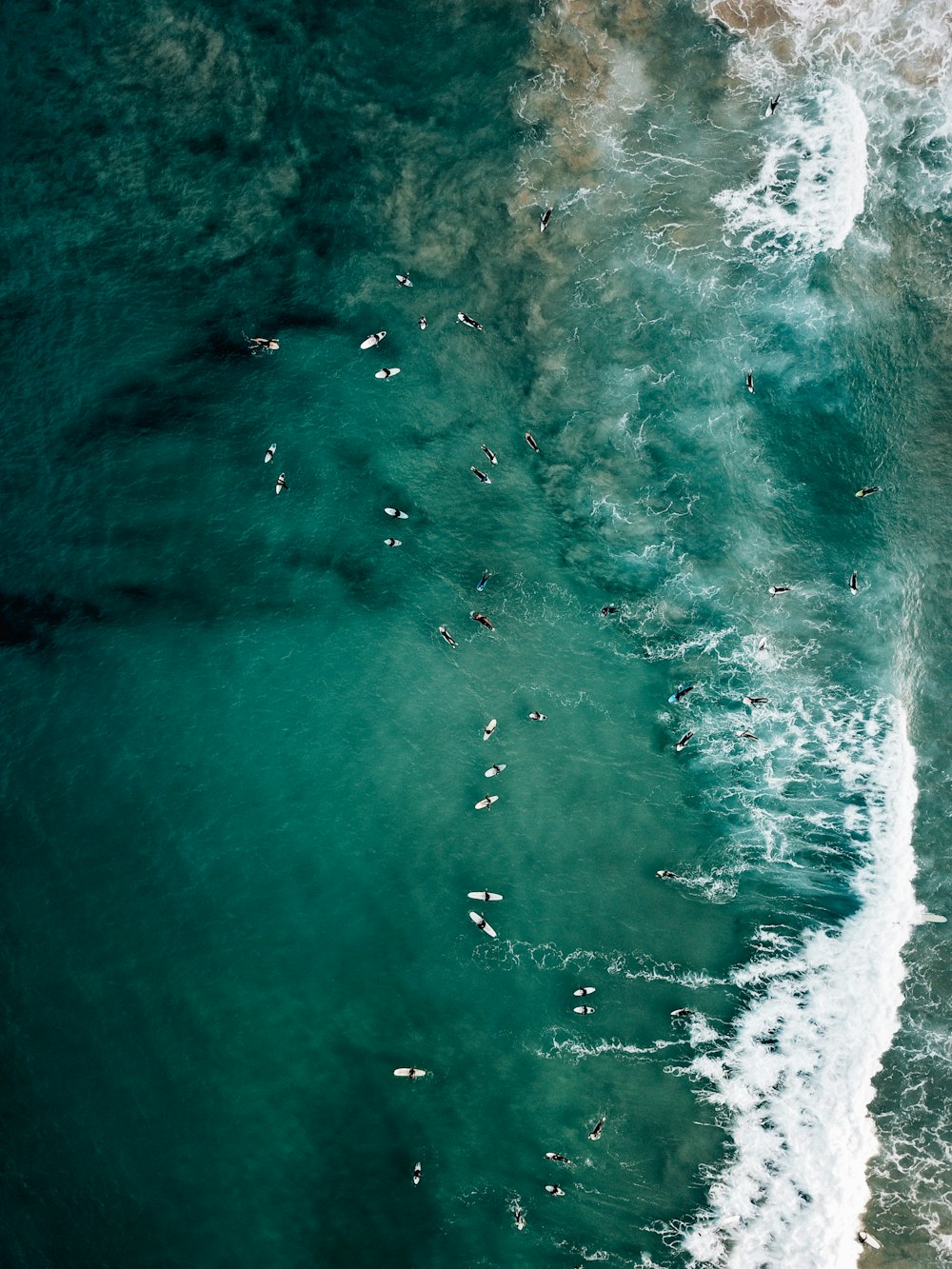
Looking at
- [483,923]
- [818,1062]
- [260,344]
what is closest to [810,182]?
[260,344]

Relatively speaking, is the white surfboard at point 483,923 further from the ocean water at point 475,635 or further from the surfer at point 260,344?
the surfer at point 260,344

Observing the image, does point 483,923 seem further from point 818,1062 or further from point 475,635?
point 818,1062

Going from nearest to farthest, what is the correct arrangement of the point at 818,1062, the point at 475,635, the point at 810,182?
the point at 818,1062 < the point at 475,635 < the point at 810,182

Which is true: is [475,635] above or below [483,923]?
above

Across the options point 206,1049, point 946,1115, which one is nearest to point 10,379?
point 206,1049

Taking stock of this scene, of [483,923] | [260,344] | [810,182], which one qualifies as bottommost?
[483,923]

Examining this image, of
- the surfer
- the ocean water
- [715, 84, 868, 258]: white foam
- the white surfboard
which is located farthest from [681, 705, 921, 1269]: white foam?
the surfer

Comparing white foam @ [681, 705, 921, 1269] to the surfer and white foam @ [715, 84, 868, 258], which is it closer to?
white foam @ [715, 84, 868, 258]
